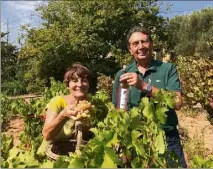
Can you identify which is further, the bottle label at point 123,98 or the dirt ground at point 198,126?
the dirt ground at point 198,126

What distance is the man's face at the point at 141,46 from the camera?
119 inches

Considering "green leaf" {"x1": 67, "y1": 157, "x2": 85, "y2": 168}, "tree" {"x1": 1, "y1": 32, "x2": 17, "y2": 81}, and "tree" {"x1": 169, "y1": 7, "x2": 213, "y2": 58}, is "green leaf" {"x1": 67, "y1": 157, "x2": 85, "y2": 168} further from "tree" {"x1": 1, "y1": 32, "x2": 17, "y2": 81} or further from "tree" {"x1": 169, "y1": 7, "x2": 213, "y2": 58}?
"tree" {"x1": 169, "y1": 7, "x2": 213, "y2": 58}

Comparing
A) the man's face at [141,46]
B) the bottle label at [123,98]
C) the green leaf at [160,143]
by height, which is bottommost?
the green leaf at [160,143]

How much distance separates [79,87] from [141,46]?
1.82ft

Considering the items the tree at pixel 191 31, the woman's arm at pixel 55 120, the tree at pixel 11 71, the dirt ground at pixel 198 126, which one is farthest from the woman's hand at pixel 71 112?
the tree at pixel 191 31

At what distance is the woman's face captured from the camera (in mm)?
2951

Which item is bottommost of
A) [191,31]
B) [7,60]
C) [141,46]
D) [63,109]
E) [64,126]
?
[64,126]

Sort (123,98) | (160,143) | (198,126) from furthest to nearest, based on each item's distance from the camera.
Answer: (198,126) < (123,98) < (160,143)

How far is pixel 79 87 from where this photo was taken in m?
2.96

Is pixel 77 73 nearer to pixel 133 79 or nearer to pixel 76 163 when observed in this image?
pixel 133 79

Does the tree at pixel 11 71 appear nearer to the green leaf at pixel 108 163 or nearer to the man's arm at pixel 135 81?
the man's arm at pixel 135 81

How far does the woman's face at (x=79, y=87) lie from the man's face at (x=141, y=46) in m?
0.44

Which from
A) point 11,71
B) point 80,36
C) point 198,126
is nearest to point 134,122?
point 198,126

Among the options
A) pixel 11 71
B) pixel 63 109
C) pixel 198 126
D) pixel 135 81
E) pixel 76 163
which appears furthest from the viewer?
pixel 11 71
